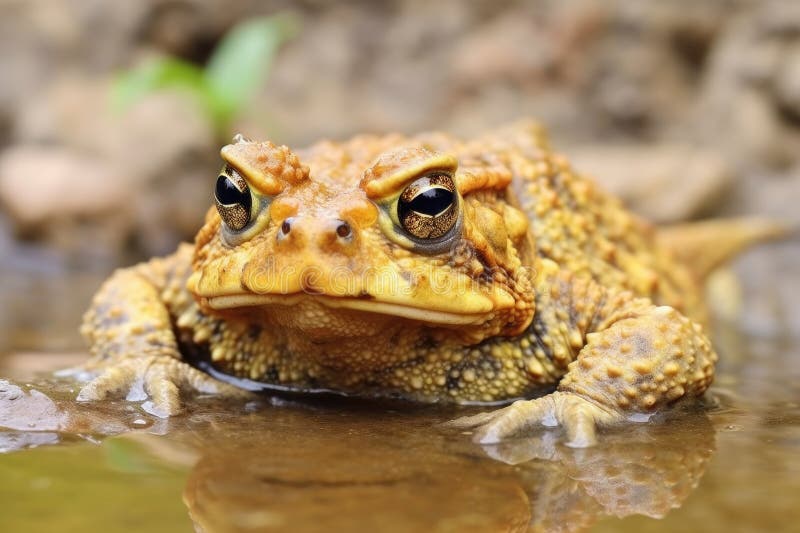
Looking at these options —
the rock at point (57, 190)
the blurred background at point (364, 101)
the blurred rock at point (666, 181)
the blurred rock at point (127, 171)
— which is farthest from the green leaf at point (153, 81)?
the blurred rock at point (666, 181)

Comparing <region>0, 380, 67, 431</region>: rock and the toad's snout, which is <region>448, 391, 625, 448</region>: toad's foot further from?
<region>0, 380, 67, 431</region>: rock

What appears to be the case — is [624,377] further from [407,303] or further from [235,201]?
[235,201]

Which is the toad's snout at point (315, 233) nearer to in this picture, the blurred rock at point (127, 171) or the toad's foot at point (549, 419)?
the toad's foot at point (549, 419)

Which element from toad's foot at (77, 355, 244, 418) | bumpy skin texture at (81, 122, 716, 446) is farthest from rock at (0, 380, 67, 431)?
bumpy skin texture at (81, 122, 716, 446)

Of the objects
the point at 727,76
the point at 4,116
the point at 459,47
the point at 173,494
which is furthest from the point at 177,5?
the point at 173,494

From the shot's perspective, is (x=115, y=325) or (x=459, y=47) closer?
(x=115, y=325)

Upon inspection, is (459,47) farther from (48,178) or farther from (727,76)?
(48,178)
